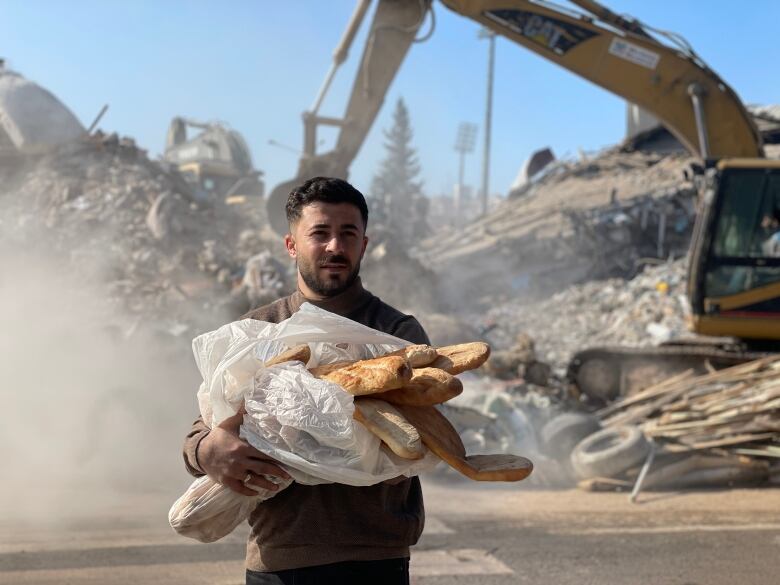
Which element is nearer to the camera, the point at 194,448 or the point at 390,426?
the point at 390,426

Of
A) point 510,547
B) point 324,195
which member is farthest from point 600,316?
point 324,195

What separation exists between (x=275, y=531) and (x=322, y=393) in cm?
42

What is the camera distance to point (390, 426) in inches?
72.9

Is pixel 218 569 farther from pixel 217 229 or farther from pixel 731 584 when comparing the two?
pixel 217 229

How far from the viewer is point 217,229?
17016 millimetres

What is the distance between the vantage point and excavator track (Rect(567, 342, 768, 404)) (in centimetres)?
954

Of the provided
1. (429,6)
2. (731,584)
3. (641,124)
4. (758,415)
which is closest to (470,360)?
(731,584)

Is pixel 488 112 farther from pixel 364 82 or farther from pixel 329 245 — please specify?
pixel 329 245

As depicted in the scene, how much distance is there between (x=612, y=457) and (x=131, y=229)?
36.2ft

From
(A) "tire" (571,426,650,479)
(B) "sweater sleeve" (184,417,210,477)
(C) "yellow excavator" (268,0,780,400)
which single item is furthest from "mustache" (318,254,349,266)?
(C) "yellow excavator" (268,0,780,400)

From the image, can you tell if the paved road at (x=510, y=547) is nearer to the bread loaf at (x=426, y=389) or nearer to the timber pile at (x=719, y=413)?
the timber pile at (x=719, y=413)

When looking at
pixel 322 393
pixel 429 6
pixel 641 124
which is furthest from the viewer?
pixel 641 124

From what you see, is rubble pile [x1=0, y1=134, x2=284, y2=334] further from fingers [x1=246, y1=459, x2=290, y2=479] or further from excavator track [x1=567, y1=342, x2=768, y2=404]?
fingers [x1=246, y1=459, x2=290, y2=479]

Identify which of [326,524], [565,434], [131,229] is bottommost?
[565,434]
